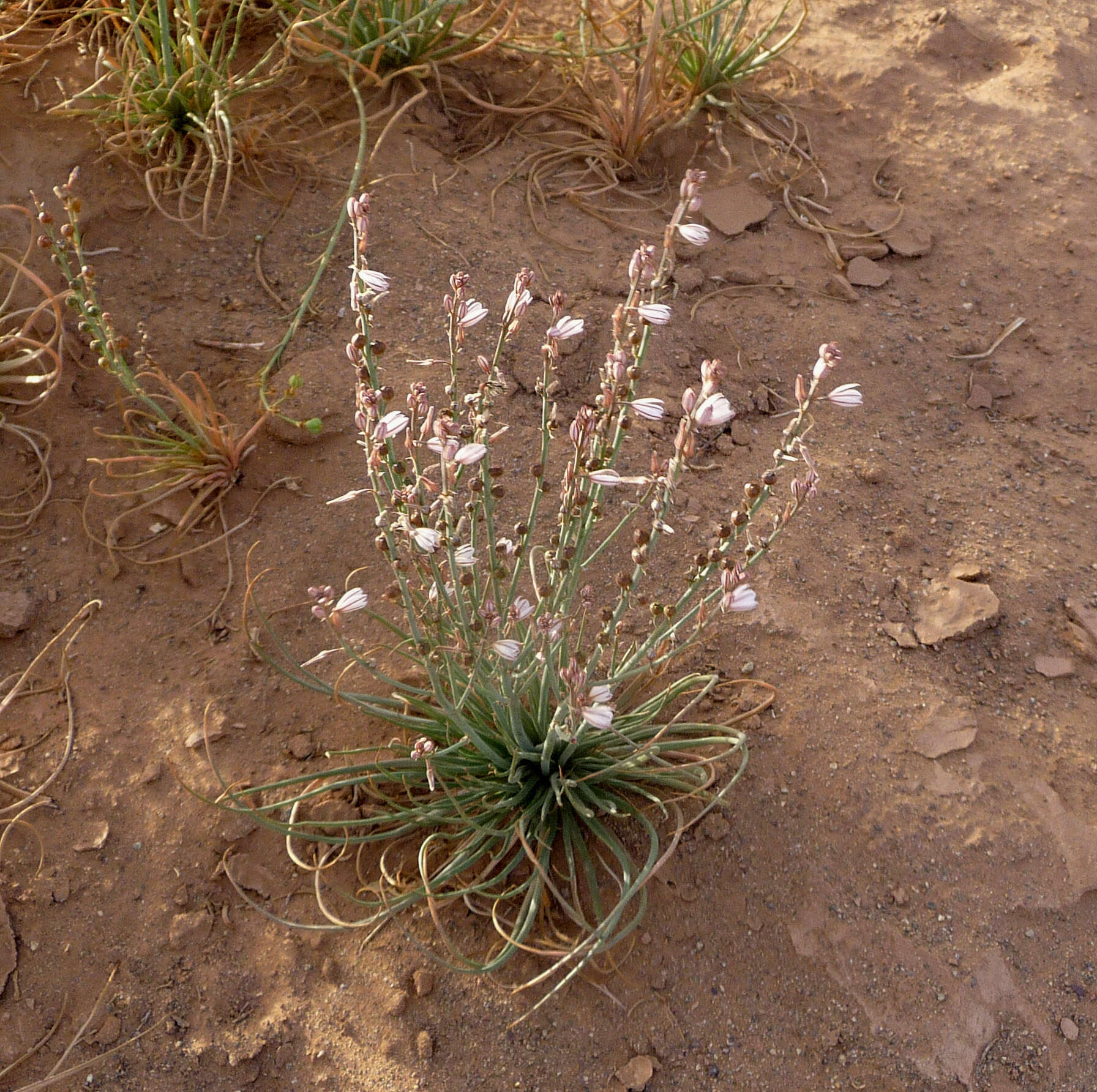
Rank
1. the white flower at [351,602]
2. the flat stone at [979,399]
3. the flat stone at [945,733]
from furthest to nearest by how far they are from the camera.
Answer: the flat stone at [979,399] < the flat stone at [945,733] < the white flower at [351,602]

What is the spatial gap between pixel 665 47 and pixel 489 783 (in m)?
2.45

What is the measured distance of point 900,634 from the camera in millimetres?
2068

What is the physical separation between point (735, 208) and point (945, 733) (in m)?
1.76

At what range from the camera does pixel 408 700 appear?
176cm

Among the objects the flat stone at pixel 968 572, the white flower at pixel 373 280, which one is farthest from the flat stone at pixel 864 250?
the white flower at pixel 373 280

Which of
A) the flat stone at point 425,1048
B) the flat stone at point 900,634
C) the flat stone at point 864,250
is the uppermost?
the flat stone at point 864,250

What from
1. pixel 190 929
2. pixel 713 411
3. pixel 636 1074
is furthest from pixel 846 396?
pixel 190 929

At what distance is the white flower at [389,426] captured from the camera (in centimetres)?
121

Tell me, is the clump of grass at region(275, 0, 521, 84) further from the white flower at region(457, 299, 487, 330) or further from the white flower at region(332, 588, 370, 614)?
the white flower at region(332, 588, 370, 614)

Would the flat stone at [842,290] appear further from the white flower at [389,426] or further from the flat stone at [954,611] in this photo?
the white flower at [389,426]

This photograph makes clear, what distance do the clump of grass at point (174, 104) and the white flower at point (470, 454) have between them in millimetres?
1881

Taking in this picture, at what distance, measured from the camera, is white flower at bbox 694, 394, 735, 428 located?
1.13 m

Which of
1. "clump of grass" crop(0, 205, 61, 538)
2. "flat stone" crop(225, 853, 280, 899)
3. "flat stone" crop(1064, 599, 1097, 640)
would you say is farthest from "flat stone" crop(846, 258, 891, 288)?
"flat stone" crop(225, 853, 280, 899)

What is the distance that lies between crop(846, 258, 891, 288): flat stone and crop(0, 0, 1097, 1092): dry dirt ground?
4 cm
